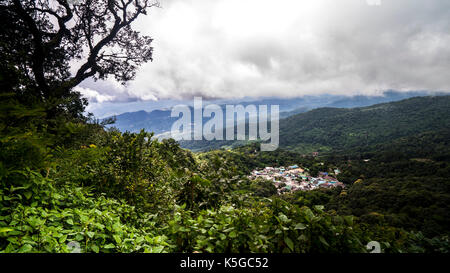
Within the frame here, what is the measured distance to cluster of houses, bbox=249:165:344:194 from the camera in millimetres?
52419

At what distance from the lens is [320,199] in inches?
1448

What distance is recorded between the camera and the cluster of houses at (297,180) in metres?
52.4

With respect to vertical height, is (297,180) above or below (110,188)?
below

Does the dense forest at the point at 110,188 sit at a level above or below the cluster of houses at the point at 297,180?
above

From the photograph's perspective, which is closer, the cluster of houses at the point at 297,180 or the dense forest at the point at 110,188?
the dense forest at the point at 110,188

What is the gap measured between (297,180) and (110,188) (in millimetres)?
63428

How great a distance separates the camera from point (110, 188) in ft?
13.4

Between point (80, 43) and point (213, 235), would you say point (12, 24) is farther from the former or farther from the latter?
point (213, 235)

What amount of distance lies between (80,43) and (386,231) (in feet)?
37.4

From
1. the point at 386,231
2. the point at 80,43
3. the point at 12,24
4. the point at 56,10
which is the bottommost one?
the point at 386,231

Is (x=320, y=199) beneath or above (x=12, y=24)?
beneath

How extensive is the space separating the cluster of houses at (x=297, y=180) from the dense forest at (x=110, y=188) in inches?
1855
